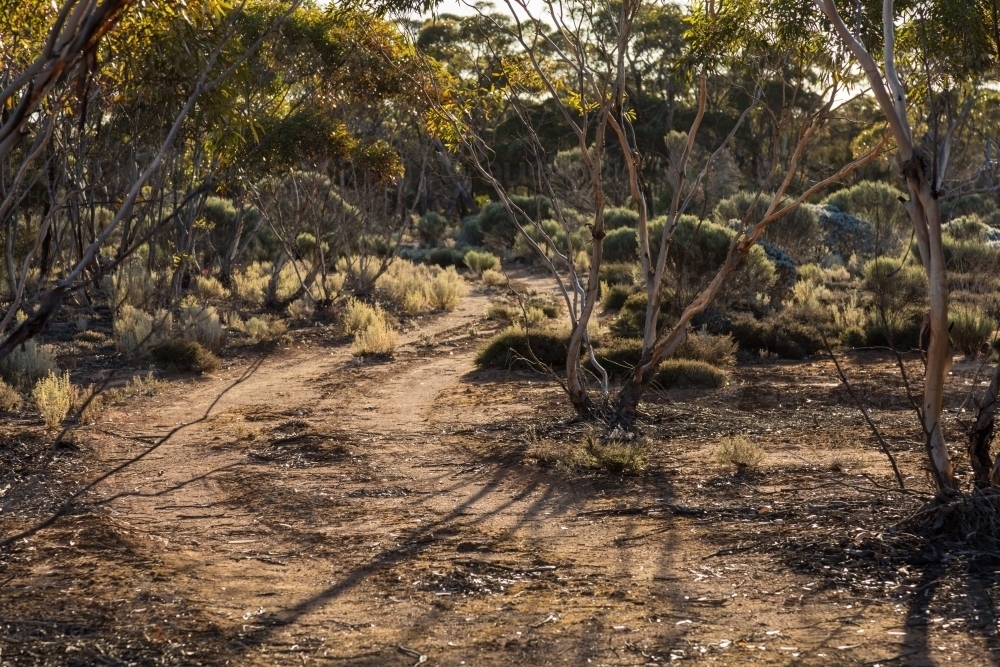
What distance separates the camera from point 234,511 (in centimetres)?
656

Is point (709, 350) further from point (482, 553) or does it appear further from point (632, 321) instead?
point (482, 553)

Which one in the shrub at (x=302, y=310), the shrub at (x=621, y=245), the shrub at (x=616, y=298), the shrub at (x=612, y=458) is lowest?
the shrub at (x=612, y=458)

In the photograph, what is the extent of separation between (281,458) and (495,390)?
367cm

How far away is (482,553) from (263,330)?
10.6 metres

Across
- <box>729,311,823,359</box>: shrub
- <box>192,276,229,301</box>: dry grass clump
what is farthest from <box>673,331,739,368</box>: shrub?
<box>192,276,229,301</box>: dry grass clump

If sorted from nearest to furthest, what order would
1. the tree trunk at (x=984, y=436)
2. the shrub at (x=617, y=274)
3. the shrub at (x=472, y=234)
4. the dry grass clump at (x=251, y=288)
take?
the tree trunk at (x=984, y=436) → the dry grass clump at (x=251, y=288) → the shrub at (x=617, y=274) → the shrub at (x=472, y=234)

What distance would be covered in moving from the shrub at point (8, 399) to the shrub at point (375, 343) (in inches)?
204

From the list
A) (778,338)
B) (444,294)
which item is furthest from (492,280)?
(778,338)

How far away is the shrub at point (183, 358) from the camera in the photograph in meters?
12.7

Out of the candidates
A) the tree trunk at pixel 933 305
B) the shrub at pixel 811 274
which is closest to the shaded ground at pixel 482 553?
the tree trunk at pixel 933 305

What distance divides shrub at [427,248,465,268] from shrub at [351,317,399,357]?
49.1 feet

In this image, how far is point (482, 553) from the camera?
559cm

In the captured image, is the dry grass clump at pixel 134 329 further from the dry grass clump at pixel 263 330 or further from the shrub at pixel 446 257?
the shrub at pixel 446 257

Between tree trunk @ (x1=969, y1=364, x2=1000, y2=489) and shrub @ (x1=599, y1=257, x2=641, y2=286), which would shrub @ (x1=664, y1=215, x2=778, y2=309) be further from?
tree trunk @ (x1=969, y1=364, x2=1000, y2=489)
